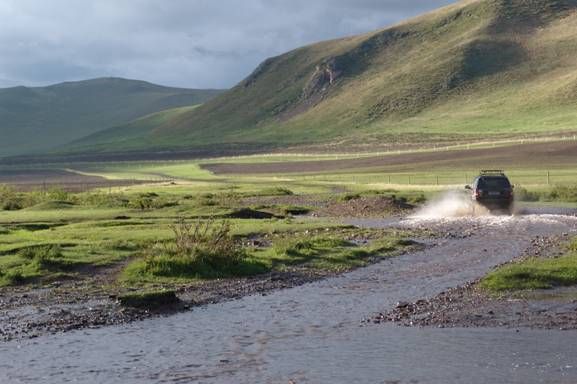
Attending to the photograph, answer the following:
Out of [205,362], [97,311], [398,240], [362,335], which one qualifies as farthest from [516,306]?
[398,240]

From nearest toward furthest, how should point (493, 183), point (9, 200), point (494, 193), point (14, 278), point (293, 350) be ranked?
point (293, 350) → point (14, 278) → point (493, 183) → point (494, 193) → point (9, 200)

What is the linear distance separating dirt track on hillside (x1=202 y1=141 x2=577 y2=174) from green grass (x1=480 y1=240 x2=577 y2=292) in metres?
74.7

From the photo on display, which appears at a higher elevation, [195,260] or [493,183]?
[493,183]

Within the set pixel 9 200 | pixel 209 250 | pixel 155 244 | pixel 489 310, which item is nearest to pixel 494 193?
pixel 155 244

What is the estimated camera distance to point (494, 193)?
5153cm

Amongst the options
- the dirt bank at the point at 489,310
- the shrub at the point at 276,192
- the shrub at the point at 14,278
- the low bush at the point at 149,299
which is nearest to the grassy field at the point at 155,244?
the shrub at the point at 14,278

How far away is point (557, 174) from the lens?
290ft

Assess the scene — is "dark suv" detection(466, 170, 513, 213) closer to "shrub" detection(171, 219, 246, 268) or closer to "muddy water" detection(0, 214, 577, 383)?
"shrub" detection(171, 219, 246, 268)

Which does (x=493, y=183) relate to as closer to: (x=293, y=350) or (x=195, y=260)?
(x=195, y=260)

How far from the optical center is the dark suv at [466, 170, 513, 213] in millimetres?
51312

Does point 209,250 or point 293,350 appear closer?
point 293,350

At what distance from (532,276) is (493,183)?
25.9 meters

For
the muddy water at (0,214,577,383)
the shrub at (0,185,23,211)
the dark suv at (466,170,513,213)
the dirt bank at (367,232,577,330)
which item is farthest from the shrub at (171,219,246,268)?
the shrub at (0,185,23,211)

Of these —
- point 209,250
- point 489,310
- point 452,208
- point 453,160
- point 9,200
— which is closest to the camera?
point 489,310
